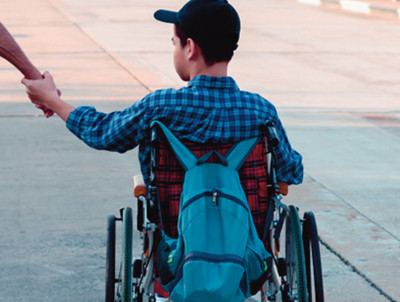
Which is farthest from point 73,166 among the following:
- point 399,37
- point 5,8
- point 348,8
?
point 348,8

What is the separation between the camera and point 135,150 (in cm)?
727

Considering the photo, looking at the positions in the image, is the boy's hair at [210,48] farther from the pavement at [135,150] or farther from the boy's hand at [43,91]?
the pavement at [135,150]

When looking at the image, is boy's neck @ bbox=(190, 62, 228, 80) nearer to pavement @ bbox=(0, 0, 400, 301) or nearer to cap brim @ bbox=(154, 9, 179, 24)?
cap brim @ bbox=(154, 9, 179, 24)

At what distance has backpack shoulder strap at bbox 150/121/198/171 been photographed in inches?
122

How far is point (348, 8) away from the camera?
23.3 meters

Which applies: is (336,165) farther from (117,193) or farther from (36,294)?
(36,294)

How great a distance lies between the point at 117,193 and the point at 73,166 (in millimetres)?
846

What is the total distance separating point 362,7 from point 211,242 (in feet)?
67.8

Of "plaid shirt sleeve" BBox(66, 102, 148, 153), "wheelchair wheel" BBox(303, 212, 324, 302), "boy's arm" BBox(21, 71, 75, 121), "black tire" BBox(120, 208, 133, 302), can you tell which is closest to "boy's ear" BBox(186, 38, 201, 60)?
"plaid shirt sleeve" BBox(66, 102, 148, 153)

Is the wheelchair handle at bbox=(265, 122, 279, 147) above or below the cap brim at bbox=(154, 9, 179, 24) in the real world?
below

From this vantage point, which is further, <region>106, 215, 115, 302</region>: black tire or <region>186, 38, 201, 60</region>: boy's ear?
<region>106, 215, 115, 302</region>: black tire

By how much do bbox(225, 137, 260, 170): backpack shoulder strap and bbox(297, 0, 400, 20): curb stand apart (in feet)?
61.2

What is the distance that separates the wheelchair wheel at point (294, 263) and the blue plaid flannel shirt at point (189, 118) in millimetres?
274

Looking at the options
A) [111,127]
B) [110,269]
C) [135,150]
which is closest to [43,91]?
[111,127]
